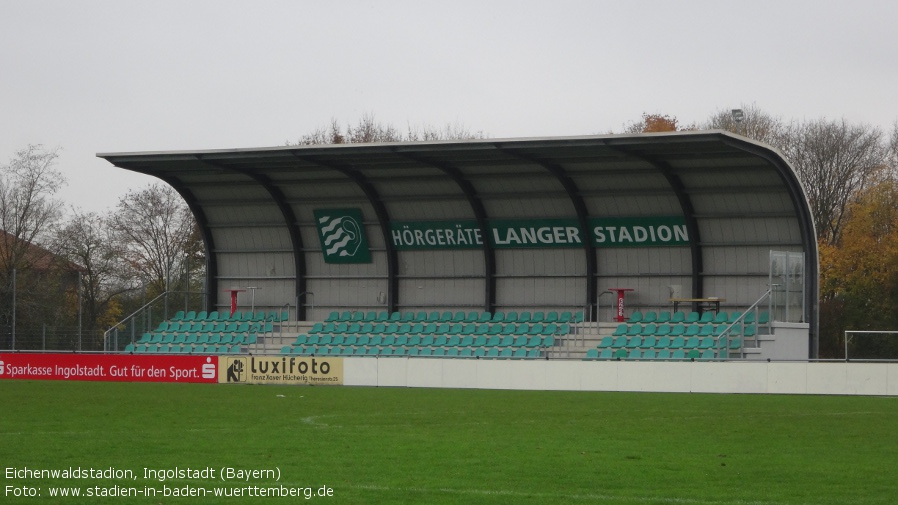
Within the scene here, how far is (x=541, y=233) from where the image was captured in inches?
1598

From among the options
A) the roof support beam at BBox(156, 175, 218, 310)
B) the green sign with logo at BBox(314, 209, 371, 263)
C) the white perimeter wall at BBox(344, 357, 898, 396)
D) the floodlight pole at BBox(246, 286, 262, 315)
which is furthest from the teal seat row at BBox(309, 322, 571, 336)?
the white perimeter wall at BBox(344, 357, 898, 396)

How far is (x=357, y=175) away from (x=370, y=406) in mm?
17577

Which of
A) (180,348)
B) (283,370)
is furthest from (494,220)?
(180,348)

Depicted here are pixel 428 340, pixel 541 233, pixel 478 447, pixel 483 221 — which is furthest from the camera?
pixel 483 221

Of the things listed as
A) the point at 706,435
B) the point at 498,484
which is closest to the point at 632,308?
the point at 706,435

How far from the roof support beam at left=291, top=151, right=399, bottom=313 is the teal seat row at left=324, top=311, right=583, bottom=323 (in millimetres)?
657

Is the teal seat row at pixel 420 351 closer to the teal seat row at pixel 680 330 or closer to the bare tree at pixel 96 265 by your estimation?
the teal seat row at pixel 680 330

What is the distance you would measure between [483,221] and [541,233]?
2.04m

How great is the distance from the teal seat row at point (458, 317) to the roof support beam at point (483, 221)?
55 cm

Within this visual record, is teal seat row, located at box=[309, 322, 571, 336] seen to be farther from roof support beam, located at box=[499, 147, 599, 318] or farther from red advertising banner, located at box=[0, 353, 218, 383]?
red advertising banner, located at box=[0, 353, 218, 383]

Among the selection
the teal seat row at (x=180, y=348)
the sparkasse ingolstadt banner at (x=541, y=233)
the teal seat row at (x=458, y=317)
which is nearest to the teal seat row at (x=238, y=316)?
the teal seat row at (x=180, y=348)

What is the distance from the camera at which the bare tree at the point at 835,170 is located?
2512 inches

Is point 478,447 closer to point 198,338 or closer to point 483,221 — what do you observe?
point 483,221

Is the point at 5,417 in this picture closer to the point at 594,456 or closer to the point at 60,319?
the point at 594,456
